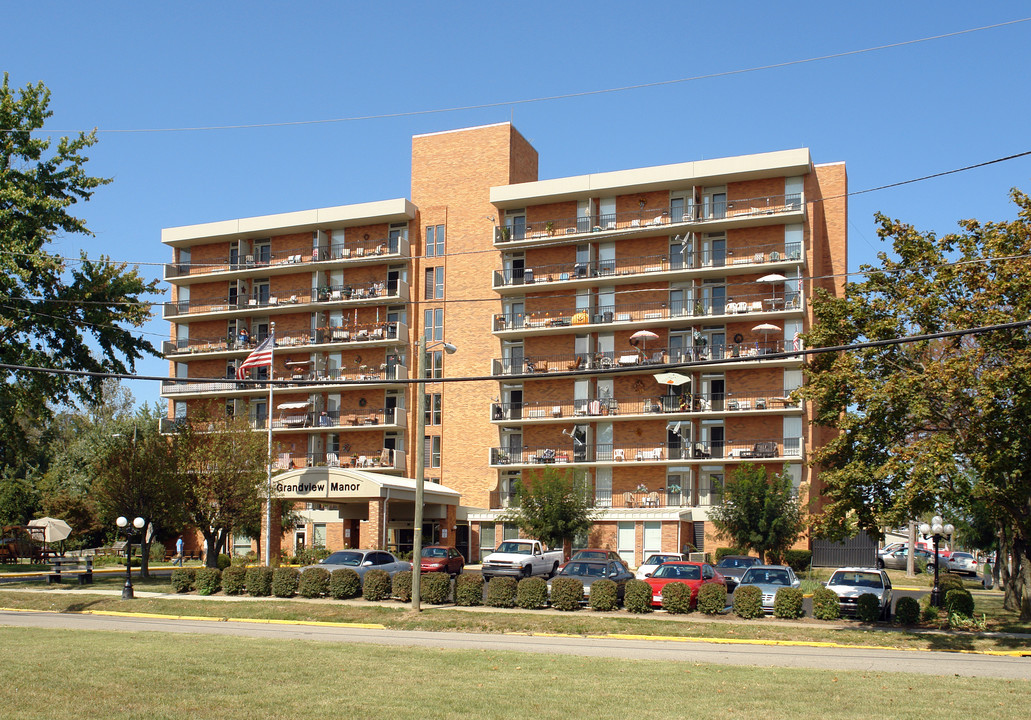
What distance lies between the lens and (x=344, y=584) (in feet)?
106

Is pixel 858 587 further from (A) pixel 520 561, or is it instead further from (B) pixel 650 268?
(B) pixel 650 268

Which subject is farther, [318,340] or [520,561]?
[318,340]

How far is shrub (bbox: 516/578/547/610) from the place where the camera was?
3023 cm

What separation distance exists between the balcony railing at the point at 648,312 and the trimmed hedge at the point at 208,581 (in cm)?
3038

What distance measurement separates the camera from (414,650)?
66.0ft

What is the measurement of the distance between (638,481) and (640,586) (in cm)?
2980

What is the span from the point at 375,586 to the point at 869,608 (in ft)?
49.8

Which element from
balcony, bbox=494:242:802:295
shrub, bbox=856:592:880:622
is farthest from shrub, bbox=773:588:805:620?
balcony, bbox=494:242:802:295

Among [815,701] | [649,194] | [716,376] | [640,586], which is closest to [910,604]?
[640,586]

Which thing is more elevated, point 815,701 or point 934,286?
point 934,286

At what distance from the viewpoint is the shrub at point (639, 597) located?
29.0 metres

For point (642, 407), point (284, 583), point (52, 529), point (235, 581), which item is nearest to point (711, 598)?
point (284, 583)

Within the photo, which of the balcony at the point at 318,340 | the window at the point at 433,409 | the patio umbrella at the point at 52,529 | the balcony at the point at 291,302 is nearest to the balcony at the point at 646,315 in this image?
the window at the point at 433,409

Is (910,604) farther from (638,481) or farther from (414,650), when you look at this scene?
(638,481)
